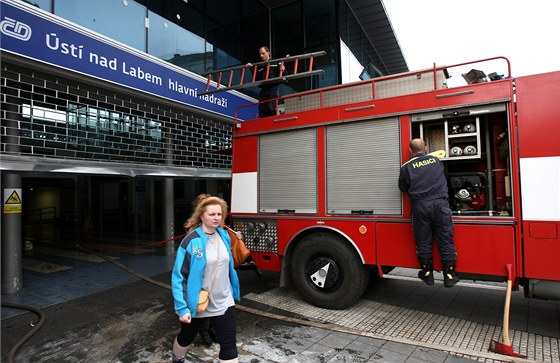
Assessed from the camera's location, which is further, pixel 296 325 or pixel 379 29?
pixel 379 29

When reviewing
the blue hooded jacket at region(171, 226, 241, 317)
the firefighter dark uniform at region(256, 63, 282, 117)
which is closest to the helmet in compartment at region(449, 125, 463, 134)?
the firefighter dark uniform at region(256, 63, 282, 117)

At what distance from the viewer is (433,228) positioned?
383cm

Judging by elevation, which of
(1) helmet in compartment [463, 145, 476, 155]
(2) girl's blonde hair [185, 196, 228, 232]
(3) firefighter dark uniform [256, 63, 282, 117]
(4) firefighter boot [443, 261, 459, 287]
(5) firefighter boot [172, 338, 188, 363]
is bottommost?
(5) firefighter boot [172, 338, 188, 363]

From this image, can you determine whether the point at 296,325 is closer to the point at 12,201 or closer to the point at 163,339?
the point at 163,339

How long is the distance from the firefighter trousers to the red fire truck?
0.53 feet

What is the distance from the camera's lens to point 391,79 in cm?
450

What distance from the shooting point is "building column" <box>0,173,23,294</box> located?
5672mm

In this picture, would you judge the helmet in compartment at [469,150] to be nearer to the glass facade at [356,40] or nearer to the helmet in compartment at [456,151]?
the helmet in compartment at [456,151]

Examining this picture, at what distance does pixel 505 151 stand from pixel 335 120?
6.94 ft

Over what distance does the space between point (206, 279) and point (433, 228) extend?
2.72 metres

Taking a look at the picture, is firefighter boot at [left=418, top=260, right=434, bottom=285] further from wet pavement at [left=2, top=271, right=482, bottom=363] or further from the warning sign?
the warning sign

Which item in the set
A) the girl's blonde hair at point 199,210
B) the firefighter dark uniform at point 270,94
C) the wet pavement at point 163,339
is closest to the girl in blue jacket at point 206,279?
the girl's blonde hair at point 199,210

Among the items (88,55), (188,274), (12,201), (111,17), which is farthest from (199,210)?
(111,17)

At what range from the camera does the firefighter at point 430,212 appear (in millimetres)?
3734
